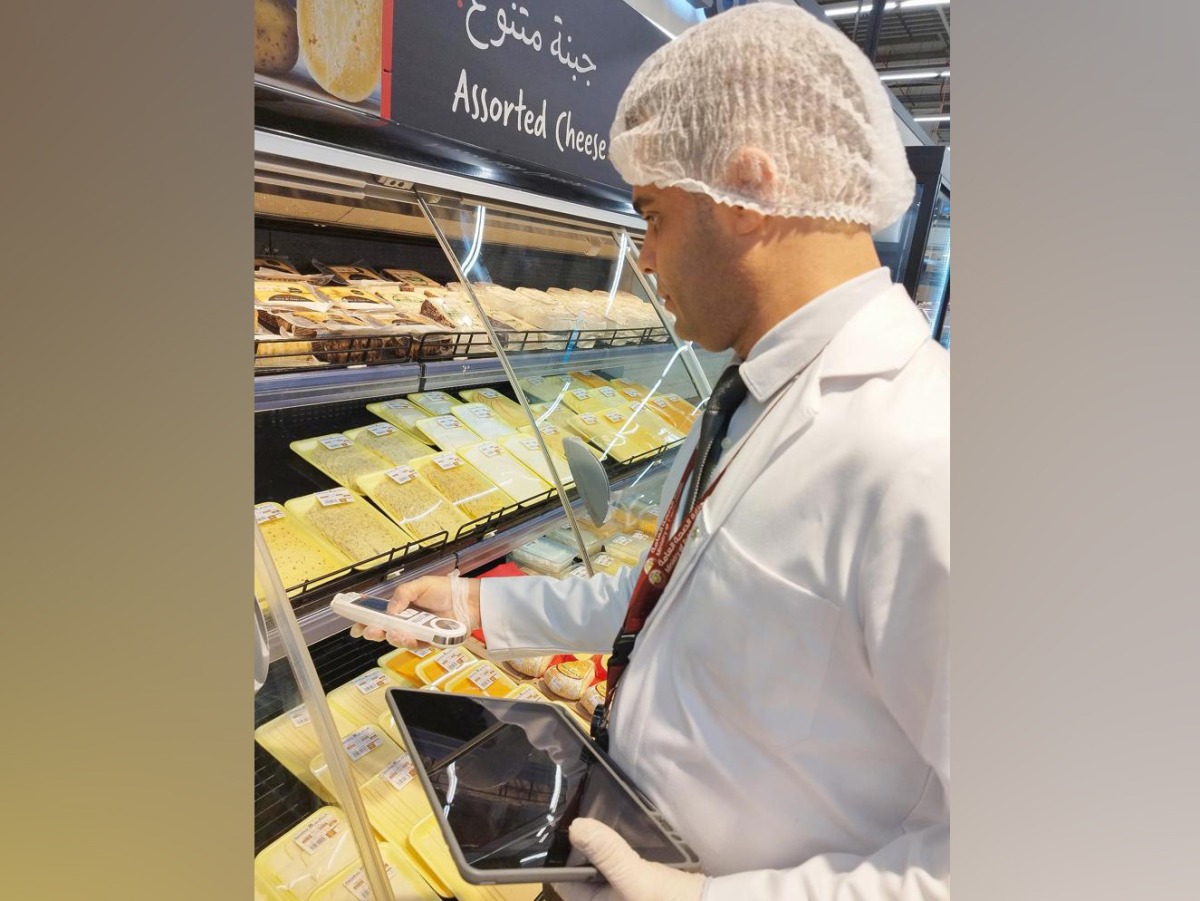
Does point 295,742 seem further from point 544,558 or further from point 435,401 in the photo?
point 435,401

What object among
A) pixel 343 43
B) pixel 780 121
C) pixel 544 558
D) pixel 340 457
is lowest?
pixel 544 558

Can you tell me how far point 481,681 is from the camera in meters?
1.37

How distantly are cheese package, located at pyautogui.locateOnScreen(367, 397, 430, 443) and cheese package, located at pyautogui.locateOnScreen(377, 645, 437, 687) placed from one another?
56cm

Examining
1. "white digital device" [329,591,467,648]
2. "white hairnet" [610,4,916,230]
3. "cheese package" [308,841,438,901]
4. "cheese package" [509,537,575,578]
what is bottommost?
"cheese package" [308,841,438,901]

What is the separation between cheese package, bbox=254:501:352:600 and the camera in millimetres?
1194

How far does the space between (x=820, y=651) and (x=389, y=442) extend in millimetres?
1233

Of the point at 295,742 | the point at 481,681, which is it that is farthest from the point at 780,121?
the point at 481,681

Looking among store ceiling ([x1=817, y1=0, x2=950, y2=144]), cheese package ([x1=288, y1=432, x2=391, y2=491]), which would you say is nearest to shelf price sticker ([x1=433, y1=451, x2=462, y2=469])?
cheese package ([x1=288, y1=432, x2=391, y2=491])

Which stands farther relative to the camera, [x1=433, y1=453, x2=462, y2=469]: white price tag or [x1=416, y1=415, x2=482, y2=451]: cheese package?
[x1=416, y1=415, x2=482, y2=451]: cheese package

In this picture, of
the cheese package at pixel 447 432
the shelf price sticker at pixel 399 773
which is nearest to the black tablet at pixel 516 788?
the shelf price sticker at pixel 399 773

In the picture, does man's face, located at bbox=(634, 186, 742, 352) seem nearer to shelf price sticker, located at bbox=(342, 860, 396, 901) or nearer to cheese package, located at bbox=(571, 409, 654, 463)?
shelf price sticker, located at bbox=(342, 860, 396, 901)
